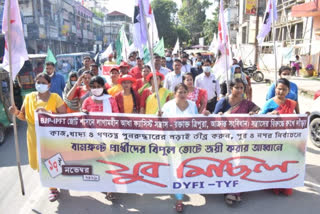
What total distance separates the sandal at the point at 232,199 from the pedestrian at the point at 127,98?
5.94 ft

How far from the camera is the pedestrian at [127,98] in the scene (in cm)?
408

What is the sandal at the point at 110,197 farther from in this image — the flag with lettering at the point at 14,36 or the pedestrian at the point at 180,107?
the flag with lettering at the point at 14,36

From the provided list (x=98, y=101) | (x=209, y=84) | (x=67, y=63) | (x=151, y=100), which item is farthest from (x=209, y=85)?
(x=67, y=63)

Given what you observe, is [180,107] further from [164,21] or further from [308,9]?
[164,21]

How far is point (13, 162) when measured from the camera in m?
4.73

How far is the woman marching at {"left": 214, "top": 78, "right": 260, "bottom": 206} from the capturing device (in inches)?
132

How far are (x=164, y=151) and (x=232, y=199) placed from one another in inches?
41.0

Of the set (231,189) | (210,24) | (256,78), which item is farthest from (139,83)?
(210,24)

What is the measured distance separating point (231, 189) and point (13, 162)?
12.1ft

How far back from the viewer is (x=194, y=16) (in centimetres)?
6500

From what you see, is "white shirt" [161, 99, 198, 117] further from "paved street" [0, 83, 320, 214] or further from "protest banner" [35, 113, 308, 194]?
"paved street" [0, 83, 320, 214]

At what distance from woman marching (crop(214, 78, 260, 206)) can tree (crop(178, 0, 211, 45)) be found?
63368 mm

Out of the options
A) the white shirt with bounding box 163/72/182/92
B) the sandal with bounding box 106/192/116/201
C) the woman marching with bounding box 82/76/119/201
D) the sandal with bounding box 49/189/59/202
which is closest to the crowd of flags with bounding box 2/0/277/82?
the woman marching with bounding box 82/76/119/201

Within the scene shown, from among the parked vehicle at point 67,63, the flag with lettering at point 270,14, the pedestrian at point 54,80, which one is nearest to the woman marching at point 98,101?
the pedestrian at point 54,80
